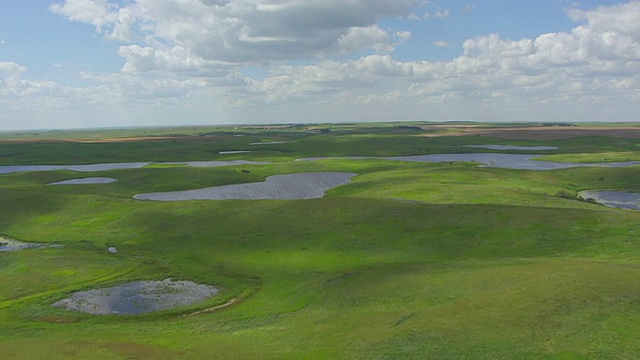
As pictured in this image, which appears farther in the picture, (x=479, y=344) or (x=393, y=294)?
(x=393, y=294)

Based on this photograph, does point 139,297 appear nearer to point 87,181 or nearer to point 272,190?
point 272,190

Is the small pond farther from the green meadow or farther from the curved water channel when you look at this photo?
the curved water channel

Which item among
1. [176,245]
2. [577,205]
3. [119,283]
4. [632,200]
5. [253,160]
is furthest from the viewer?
[253,160]

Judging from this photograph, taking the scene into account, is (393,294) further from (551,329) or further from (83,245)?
(83,245)

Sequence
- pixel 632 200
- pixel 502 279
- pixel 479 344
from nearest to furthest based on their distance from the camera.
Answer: pixel 479 344 → pixel 502 279 → pixel 632 200

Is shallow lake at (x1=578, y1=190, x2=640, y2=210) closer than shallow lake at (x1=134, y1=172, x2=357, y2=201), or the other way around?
shallow lake at (x1=578, y1=190, x2=640, y2=210)

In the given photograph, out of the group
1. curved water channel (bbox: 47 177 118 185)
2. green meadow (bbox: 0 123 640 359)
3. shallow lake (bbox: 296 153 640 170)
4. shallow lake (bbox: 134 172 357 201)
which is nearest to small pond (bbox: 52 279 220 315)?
green meadow (bbox: 0 123 640 359)

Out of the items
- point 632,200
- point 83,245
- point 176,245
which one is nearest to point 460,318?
point 176,245

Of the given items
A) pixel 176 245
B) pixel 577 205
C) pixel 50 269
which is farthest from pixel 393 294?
pixel 577 205
